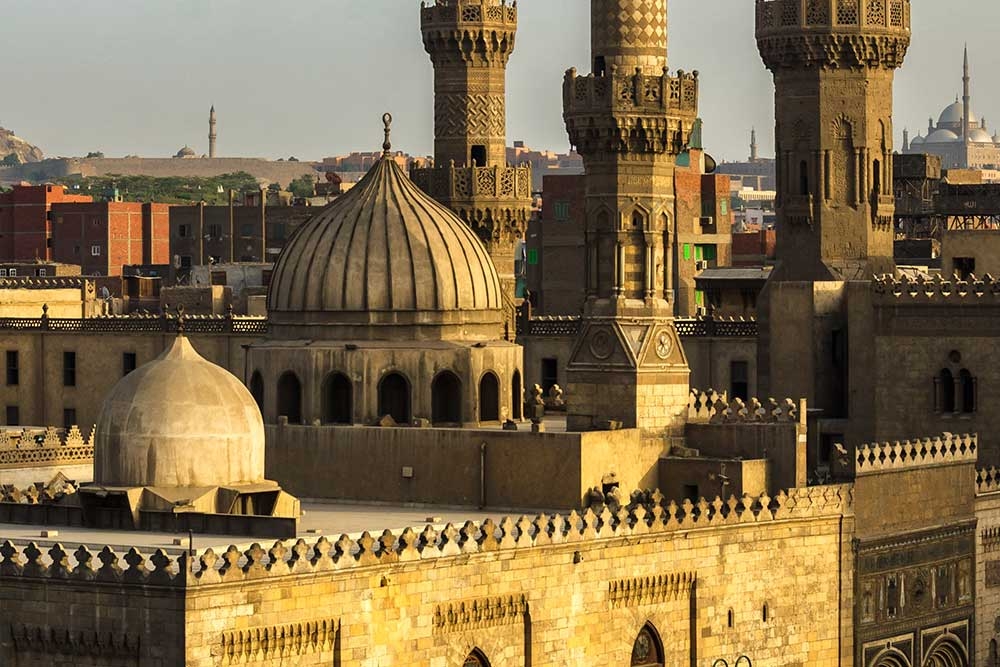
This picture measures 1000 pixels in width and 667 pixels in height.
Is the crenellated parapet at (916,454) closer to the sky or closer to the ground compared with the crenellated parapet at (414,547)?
closer to the sky

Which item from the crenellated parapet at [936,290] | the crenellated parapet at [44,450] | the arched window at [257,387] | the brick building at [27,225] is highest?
the brick building at [27,225]

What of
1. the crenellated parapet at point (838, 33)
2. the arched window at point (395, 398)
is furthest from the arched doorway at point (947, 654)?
the crenellated parapet at point (838, 33)

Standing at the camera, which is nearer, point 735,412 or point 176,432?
point 176,432

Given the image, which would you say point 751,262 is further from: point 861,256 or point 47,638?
point 47,638

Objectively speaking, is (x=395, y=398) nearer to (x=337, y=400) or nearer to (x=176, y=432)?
(x=337, y=400)

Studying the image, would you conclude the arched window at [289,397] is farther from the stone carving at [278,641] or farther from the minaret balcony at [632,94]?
the stone carving at [278,641]

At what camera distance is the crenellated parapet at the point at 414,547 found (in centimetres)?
3591

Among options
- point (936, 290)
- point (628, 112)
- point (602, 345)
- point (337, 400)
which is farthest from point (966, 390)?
point (337, 400)

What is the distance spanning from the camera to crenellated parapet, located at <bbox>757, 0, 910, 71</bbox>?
5803cm

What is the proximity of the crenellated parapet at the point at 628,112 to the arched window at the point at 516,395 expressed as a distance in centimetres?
450

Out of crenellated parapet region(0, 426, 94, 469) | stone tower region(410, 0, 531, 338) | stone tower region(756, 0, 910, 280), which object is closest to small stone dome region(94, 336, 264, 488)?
crenellated parapet region(0, 426, 94, 469)

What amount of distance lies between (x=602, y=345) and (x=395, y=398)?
3715 mm

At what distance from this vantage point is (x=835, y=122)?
58.5 meters

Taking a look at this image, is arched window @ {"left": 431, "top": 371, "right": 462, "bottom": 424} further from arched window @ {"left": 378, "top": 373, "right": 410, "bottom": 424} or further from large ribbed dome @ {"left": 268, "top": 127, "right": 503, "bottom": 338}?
large ribbed dome @ {"left": 268, "top": 127, "right": 503, "bottom": 338}
